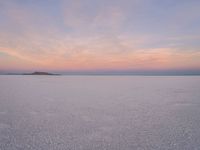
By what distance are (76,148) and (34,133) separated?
991 millimetres

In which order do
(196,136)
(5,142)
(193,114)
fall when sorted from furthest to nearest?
(193,114) < (196,136) < (5,142)

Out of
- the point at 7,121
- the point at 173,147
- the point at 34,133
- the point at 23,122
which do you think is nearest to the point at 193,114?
the point at 173,147

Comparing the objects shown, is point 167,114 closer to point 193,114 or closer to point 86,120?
point 193,114

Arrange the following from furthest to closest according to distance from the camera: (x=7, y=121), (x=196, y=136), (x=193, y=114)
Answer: (x=193, y=114) < (x=7, y=121) < (x=196, y=136)

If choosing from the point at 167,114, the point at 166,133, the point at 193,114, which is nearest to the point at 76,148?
the point at 166,133

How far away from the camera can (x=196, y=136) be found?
9.38 feet

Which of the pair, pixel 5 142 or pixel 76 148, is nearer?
pixel 76 148

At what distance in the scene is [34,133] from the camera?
2973mm

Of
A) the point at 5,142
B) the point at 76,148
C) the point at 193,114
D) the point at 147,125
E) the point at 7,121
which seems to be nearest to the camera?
the point at 76,148

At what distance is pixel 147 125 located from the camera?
346 centimetres

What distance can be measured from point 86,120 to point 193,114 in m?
2.76

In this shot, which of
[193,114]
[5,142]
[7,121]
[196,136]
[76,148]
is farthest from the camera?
[193,114]

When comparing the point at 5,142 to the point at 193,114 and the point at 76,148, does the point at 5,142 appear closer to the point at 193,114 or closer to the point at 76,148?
the point at 76,148

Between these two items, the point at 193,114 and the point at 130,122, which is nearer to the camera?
the point at 130,122
